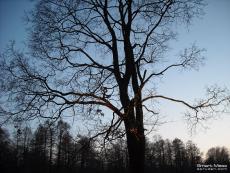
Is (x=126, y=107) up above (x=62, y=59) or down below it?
below

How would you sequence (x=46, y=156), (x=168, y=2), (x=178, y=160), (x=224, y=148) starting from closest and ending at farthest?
(x=168, y=2) → (x=46, y=156) → (x=178, y=160) → (x=224, y=148)

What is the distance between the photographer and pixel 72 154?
11195 millimetres

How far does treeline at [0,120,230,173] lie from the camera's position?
11.7m

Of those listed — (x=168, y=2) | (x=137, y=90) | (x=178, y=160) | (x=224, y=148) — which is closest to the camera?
(x=137, y=90)

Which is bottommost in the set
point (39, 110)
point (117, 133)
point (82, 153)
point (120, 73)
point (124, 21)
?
point (82, 153)

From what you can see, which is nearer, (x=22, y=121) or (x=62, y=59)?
(x=22, y=121)

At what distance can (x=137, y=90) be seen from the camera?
12383mm

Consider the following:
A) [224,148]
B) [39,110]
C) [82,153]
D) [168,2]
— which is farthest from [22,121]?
[224,148]

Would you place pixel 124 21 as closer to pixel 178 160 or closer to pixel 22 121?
pixel 22 121

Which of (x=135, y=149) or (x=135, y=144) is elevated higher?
(x=135, y=144)

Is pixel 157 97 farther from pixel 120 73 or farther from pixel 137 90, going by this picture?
pixel 120 73

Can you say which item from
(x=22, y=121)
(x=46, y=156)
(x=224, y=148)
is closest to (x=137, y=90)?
(x=22, y=121)

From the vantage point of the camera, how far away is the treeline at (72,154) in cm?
1172

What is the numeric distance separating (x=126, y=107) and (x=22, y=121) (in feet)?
14.3
